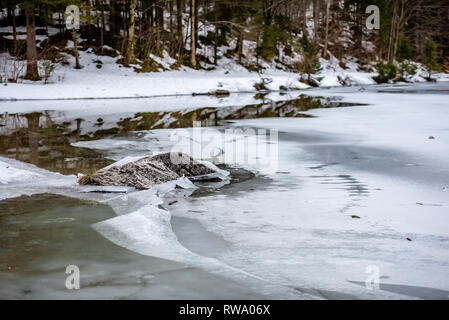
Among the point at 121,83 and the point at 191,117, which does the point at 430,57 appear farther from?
the point at 191,117

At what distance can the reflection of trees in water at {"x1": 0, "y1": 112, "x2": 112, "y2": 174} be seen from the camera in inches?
291

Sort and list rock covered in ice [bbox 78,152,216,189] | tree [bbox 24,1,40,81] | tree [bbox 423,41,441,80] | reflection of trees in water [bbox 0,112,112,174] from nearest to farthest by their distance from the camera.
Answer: rock covered in ice [bbox 78,152,216,189] < reflection of trees in water [bbox 0,112,112,174] < tree [bbox 24,1,40,81] < tree [bbox 423,41,441,80]

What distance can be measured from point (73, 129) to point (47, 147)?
2.72m

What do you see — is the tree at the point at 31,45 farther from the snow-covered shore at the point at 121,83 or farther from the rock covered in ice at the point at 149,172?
the rock covered in ice at the point at 149,172

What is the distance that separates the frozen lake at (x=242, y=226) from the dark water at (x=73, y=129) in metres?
0.09

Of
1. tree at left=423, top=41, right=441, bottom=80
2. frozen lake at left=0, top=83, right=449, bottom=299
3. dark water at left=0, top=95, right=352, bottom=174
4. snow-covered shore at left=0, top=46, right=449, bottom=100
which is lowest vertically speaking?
frozen lake at left=0, top=83, right=449, bottom=299

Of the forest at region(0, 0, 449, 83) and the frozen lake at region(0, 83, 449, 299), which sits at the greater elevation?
the forest at region(0, 0, 449, 83)

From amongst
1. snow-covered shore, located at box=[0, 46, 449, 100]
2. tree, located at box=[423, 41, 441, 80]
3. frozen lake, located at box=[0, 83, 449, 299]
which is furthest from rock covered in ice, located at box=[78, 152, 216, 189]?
tree, located at box=[423, 41, 441, 80]

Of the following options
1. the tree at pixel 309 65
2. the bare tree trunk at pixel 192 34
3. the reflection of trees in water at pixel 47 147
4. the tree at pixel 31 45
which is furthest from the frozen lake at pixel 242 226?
the tree at pixel 309 65

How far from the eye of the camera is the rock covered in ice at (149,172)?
593cm

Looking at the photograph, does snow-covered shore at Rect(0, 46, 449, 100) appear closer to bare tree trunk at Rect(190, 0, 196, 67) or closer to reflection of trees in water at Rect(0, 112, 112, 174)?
bare tree trunk at Rect(190, 0, 196, 67)

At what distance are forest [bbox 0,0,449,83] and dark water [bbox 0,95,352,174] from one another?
32.9 feet

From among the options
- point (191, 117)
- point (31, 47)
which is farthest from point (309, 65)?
point (191, 117)
